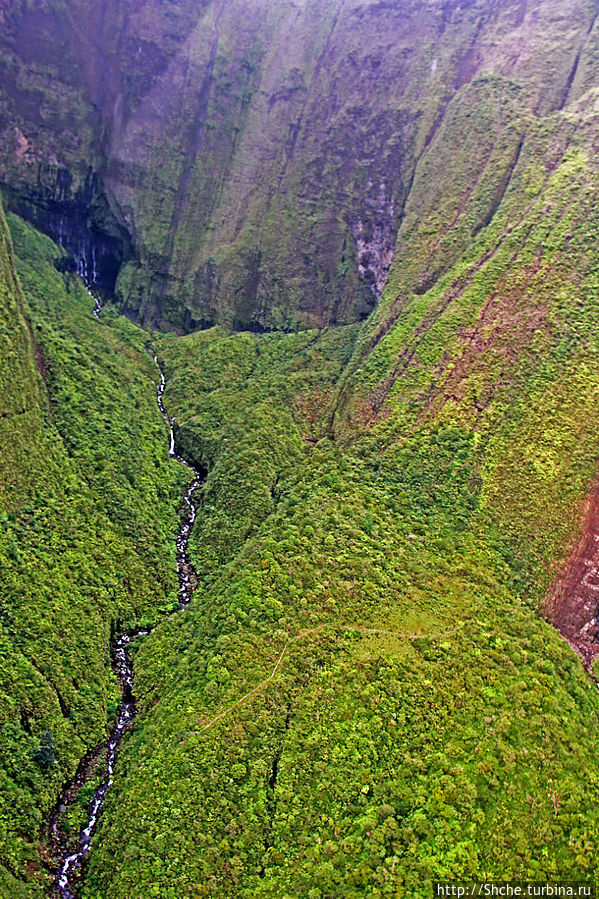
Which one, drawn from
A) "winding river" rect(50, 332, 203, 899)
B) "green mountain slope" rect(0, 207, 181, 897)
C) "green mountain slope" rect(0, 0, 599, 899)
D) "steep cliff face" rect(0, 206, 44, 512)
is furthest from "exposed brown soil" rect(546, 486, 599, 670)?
"steep cliff face" rect(0, 206, 44, 512)

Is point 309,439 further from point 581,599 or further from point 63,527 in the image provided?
point 581,599

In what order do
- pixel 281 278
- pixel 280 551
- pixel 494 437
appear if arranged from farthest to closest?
pixel 281 278 → pixel 494 437 → pixel 280 551

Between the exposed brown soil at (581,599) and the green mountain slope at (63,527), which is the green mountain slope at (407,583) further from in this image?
the green mountain slope at (63,527)

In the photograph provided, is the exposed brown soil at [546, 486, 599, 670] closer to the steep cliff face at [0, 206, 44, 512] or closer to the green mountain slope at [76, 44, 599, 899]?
the green mountain slope at [76, 44, 599, 899]

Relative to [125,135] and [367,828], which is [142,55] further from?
[367,828]

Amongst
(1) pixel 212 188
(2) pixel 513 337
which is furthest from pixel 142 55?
(2) pixel 513 337

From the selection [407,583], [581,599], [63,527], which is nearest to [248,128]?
[63,527]
